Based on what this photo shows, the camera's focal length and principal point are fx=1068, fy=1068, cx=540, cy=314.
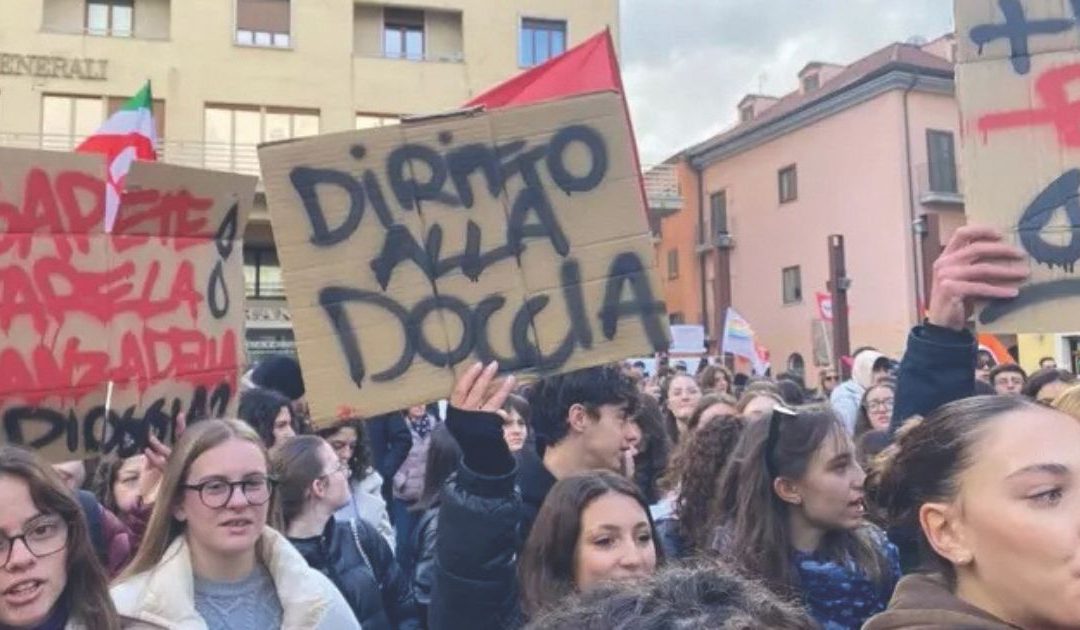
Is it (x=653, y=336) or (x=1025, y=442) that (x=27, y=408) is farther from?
(x=1025, y=442)

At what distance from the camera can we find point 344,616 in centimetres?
278

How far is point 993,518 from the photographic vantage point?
1618 millimetres

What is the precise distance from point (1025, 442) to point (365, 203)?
1.81m

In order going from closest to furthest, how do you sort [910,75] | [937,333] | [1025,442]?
[1025,442]
[937,333]
[910,75]

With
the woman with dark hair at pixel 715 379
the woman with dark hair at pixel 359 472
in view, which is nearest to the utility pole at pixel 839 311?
the woman with dark hair at pixel 715 379

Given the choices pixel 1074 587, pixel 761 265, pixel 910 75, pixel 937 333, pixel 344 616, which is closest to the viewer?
pixel 1074 587

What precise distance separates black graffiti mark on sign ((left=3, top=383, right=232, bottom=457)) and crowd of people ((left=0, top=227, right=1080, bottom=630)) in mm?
78

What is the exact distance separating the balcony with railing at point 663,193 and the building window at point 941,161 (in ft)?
22.4

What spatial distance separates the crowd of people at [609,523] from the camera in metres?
1.57

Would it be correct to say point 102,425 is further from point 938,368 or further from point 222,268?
point 938,368

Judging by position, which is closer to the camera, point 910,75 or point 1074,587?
point 1074,587

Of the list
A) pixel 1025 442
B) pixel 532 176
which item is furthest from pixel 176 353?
pixel 1025 442

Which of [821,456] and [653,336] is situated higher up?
[653,336]

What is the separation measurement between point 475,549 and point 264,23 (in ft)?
69.7
